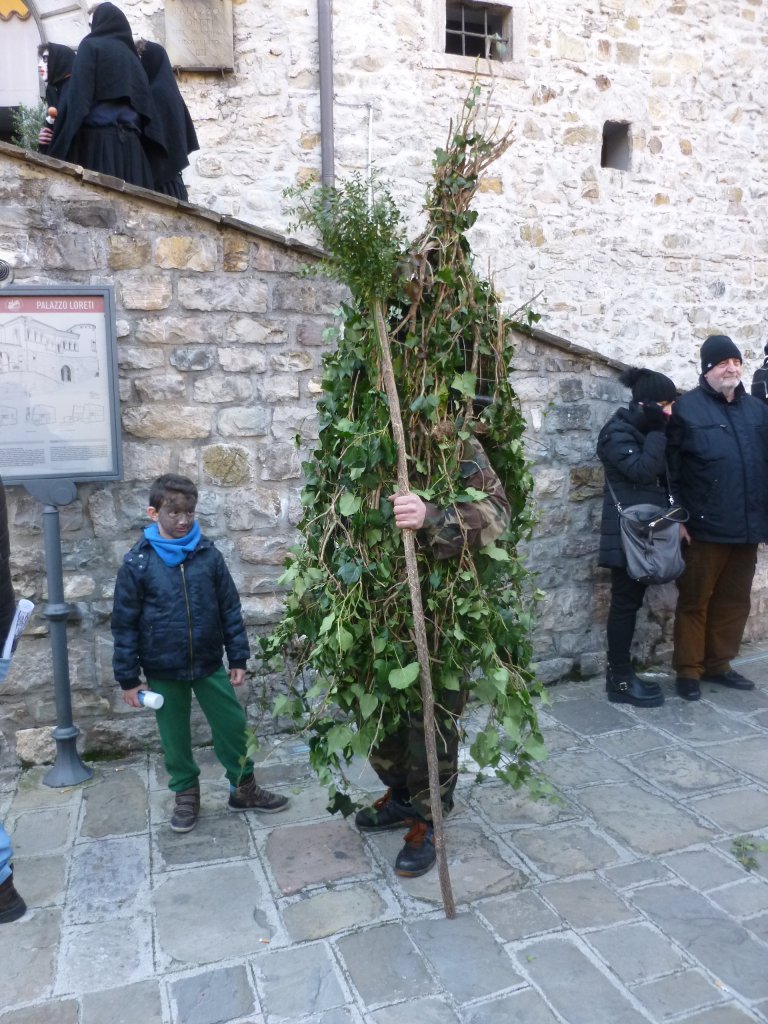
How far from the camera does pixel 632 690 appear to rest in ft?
15.8

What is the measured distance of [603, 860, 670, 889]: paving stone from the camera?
3.10 meters

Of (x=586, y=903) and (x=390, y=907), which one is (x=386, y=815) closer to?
(x=390, y=907)

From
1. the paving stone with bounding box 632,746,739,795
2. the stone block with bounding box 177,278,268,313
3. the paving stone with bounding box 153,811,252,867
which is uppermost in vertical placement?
the stone block with bounding box 177,278,268,313

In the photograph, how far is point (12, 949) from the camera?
275cm

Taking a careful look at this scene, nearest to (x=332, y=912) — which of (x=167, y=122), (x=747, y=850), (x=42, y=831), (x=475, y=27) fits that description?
(x=42, y=831)

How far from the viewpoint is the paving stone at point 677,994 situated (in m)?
2.46

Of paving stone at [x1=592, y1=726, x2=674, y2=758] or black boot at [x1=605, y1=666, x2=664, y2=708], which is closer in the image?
paving stone at [x1=592, y1=726, x2=674, y2=758]

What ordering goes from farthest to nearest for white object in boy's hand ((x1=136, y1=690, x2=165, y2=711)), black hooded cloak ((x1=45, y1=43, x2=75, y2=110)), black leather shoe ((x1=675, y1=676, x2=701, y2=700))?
black hooded cloak ((x1=45, y1=43, x2=75, y2=110)), black leather shoe ((x1=675, y1=676, x2=701, y2=700)), white object in boy's hand ((x1=136, y1=690, x2=165, y2=711))

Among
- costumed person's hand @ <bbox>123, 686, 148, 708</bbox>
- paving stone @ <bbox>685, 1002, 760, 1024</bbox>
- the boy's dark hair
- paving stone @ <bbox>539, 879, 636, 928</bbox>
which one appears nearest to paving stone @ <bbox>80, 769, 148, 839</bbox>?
costumed person's hand @ <bbox>123, 686, 148, 708</bbox>

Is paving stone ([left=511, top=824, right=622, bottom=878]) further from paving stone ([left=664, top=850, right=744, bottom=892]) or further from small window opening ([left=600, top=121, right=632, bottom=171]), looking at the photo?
small window opening ([left=600, top=121, right=632, bottom=171])

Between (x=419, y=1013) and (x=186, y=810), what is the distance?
4.57 feet

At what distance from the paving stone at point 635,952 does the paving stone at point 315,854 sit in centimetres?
88

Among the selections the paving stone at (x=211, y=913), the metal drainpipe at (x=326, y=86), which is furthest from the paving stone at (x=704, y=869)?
the metal drainpipe at (x=326, y=86)

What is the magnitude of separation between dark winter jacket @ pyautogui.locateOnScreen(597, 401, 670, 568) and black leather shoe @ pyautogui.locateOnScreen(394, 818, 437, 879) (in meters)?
2.09
